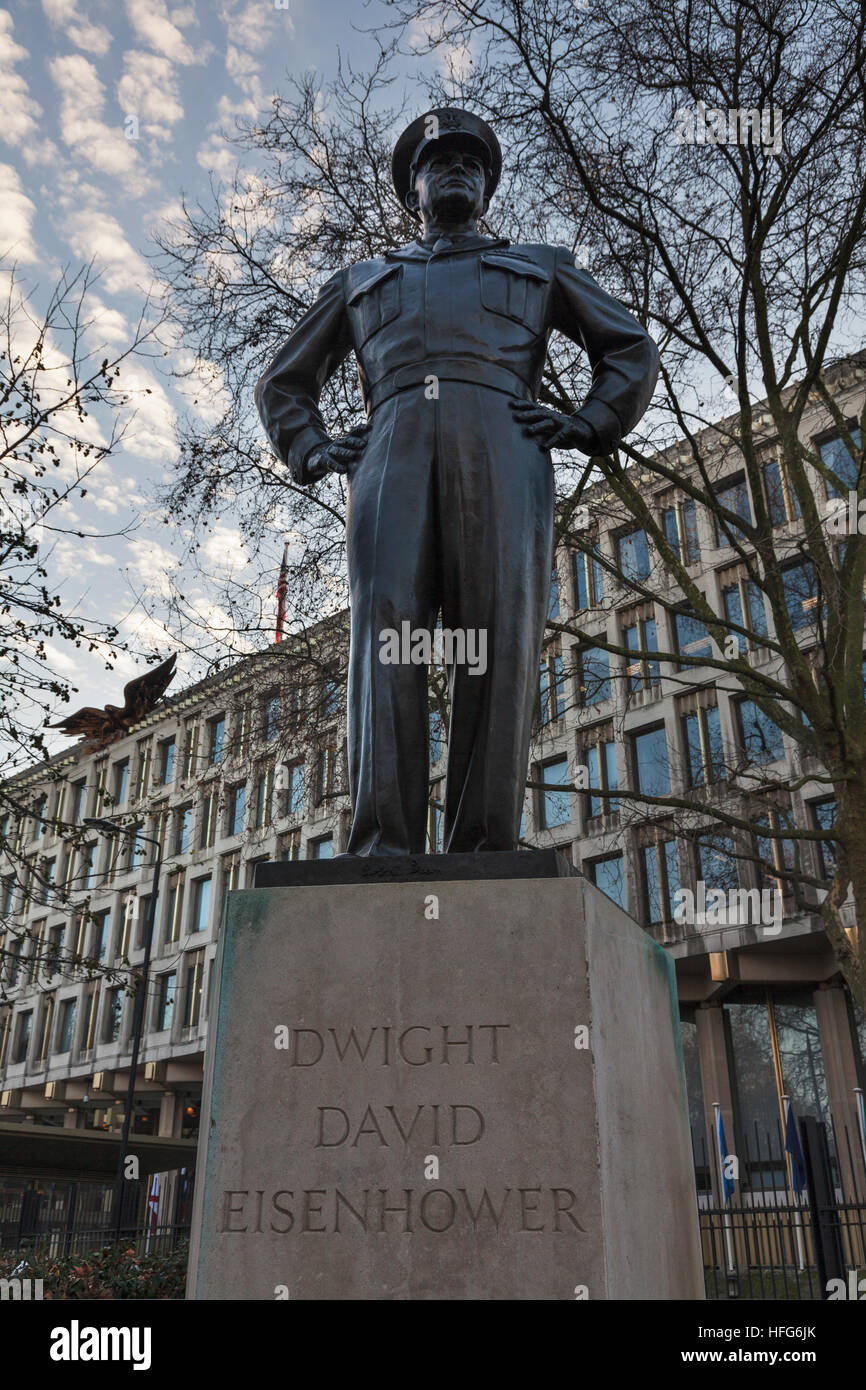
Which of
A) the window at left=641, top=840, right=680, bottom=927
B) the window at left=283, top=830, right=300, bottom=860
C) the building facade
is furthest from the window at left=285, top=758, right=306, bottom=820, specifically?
the window at left=641, top=840, right=680, bottom=927

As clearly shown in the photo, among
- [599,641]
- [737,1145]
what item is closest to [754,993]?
[737,1145]

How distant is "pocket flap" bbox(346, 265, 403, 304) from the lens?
173 inches

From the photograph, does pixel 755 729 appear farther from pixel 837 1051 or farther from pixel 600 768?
pixel 837 1051

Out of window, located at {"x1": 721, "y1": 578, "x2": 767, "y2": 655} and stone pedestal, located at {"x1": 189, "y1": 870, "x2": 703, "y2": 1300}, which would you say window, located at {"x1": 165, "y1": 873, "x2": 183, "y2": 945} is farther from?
stone pedestal, located at {"x1": 189, "y1": 870, "x2": 703, "y2": 1300}

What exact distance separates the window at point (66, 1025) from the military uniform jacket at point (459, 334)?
52209mm

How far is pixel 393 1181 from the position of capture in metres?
2.99

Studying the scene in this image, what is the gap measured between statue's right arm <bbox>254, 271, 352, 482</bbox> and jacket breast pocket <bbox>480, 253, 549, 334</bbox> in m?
0.62

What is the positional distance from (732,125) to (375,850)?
425 inches

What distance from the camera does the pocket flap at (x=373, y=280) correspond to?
4.40m

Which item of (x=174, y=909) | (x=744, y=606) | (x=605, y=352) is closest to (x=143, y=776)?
(x=174, y=909)

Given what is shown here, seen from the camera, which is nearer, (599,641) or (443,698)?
(443,698)

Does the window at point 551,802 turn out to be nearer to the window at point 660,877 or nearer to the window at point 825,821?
the window at point 660,877

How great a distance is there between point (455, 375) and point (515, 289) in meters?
0.45
